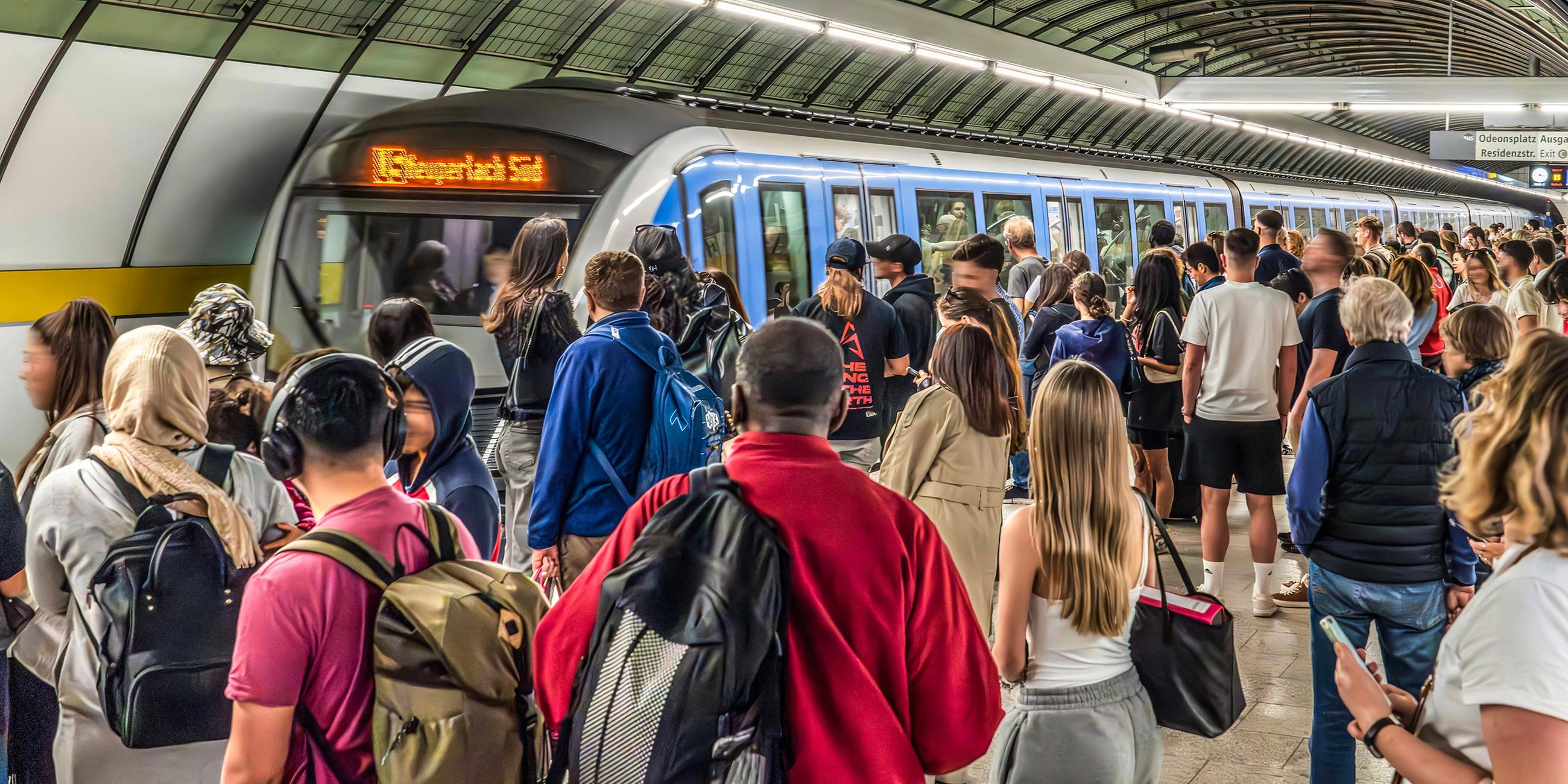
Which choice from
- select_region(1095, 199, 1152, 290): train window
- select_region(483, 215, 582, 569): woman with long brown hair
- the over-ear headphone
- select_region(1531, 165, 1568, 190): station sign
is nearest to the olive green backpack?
the over-ear headphone

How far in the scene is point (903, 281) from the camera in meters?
7.18

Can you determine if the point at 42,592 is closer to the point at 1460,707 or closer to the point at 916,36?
the point at 1460,707

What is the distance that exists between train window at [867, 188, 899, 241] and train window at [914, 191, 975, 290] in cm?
36

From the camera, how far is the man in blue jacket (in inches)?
161

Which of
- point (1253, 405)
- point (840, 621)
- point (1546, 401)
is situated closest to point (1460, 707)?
point (1546, 401)

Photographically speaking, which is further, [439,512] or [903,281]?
[903,281]

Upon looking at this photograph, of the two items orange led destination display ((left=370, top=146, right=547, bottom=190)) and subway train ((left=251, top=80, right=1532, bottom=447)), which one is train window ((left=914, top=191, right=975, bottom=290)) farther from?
orange led destination display ((left=370, top=146, right=547, bottom=190))

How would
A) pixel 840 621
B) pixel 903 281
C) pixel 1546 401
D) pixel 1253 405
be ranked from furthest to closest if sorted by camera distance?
1. pixel 903 281
2. pixel 1253 405
3. pixel 840 621
4. pixel 1546 401

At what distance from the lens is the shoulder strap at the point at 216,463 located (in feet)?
9.39

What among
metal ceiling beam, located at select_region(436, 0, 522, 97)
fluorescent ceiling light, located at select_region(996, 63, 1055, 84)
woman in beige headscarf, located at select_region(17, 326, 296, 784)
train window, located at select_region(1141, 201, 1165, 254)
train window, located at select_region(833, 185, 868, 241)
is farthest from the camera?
train window, located at select_region(1141, 201, 1165, 254)

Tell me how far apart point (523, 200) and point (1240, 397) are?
467 cm

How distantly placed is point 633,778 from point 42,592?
1.77 m

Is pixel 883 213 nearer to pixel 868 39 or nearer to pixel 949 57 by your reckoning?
pixel 868 39

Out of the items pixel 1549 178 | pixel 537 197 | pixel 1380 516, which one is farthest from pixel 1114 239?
pixel 1549 178
